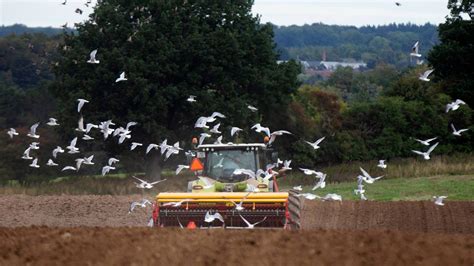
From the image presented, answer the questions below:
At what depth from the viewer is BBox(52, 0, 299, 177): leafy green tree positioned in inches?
1998

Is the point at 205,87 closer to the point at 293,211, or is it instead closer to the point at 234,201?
the point at 293,211

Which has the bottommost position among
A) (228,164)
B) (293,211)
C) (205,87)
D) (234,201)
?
(293,211)

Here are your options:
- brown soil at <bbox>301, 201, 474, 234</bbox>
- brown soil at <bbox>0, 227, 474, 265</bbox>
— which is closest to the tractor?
brown soil at <bbox>0, 227, 474, 265</bbox>

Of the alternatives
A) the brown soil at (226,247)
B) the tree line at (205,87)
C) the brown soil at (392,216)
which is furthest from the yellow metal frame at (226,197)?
the tree line at (205,87)

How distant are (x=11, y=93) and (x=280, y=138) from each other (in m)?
29.5

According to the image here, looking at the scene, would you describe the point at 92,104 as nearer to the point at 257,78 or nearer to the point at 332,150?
the point at 257,78

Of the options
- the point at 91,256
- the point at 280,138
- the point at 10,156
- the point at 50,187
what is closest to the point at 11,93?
the point at 10,156

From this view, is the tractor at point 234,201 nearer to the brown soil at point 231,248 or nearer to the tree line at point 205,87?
the brown soil at point 231,248

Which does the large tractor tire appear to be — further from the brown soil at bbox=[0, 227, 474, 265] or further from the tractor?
the brown soil at bbox=[0, 227, 474, 265]

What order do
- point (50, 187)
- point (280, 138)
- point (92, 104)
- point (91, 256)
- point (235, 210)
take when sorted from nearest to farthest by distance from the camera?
point (91, 256), point (235, 210), point (50, 187), point (92, 104), point (280, 138)

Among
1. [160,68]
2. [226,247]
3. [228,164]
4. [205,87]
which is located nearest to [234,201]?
[228,164]

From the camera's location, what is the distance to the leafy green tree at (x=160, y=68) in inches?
1998

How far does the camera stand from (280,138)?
60.7 m

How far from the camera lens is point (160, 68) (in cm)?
5078
